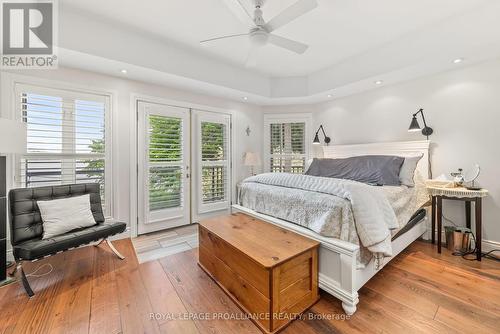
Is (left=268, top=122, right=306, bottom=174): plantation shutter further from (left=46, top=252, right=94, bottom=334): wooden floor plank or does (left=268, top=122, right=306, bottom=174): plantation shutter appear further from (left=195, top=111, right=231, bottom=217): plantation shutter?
(left=46, top=252, right=94, bottom=334): wooden floor plank

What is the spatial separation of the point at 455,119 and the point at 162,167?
408 centimetres

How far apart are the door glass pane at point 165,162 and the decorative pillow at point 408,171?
123 inches

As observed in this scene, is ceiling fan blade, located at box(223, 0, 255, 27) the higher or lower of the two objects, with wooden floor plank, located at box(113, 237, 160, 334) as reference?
higher

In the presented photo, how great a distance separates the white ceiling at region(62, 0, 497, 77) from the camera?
2133mm

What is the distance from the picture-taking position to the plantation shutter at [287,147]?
4.47 metres

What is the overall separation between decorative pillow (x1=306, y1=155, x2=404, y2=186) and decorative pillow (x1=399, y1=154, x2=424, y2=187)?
0.04 meters

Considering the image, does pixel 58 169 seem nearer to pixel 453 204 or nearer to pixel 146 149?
pixel 146 149

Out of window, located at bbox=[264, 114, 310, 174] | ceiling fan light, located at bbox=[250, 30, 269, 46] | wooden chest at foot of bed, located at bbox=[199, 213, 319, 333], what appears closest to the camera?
wooden chest at foot of bed, located at bbox=[199, 213, 319, 333]

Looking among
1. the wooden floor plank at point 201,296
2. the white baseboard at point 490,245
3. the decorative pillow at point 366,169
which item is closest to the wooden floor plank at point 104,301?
the wooden floor plank at point 201,296

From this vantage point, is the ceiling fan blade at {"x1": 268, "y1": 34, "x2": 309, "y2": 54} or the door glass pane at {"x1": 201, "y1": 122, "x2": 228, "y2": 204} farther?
the door glass pane at {"x1": 201, "y1": 122, "x2": 228, "y2": 204}

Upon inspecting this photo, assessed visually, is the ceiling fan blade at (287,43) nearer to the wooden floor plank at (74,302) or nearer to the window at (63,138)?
the window at (63,138)

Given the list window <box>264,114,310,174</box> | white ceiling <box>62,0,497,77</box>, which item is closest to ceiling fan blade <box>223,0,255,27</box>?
white ceiling <box>62,0,497,77</box>

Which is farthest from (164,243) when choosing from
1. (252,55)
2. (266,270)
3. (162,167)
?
(252,55)

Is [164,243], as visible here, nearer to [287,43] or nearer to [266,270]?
[266,270]
